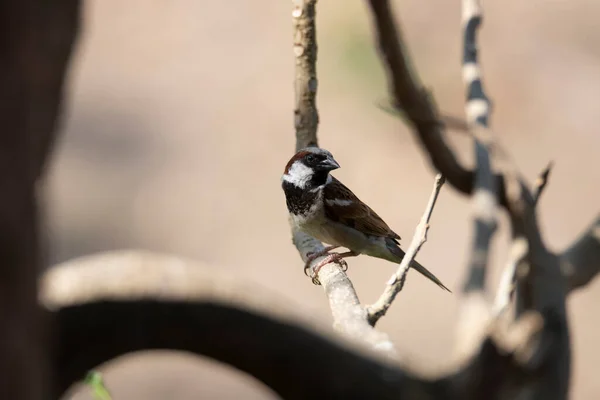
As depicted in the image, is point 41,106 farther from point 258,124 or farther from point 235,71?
point 235,71

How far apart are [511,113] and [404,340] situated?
381 centimetres

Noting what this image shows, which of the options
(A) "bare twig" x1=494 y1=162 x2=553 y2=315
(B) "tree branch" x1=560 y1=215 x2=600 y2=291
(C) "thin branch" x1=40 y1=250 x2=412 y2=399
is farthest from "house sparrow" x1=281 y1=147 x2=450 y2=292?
(C) "thin branch" x1=40 y1=250 x2=412 y2=399

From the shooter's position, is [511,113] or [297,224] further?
[511,113]

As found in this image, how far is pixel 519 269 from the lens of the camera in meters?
2.18

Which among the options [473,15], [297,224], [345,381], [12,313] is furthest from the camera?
[297,224]

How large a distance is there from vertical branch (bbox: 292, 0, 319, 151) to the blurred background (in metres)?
4.57

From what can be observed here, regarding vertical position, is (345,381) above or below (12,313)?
below

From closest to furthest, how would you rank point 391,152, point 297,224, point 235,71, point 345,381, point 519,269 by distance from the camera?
point 345,381 < point 519,269 < point 297,224 < point 391,152 < point 235,71

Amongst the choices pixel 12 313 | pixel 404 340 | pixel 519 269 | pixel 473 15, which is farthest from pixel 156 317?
pixel 404 340

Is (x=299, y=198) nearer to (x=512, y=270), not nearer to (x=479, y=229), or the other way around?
(x=512, y=270)

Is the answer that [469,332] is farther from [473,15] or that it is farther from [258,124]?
[258,124]

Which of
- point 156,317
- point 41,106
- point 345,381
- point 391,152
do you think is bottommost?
point 391,152

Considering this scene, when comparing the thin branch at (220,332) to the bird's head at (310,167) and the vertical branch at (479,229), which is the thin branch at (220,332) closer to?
the vertical branch at (479,229)

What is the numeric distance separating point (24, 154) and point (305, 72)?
9.16 ft
